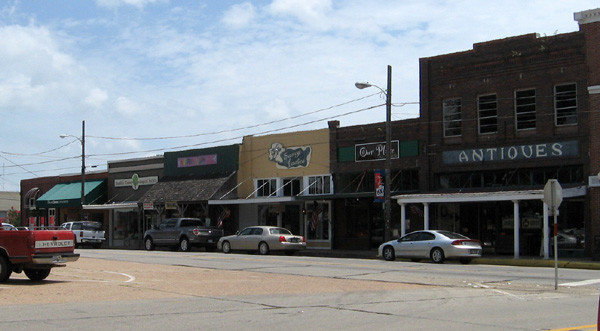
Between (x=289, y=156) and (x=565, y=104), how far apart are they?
15871 mm

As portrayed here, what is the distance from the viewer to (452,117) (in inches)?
1305

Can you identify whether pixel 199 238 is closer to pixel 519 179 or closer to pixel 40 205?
pixel 519 179

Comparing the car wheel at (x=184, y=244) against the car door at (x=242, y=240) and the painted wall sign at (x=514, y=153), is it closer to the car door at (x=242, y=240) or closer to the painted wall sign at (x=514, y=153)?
the car door at (x=242, y=240)

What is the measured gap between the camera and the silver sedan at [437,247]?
25891 mm

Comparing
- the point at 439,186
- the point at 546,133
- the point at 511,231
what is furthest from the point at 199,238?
the point at 546,133

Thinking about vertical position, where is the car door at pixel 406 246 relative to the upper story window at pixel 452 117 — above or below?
below

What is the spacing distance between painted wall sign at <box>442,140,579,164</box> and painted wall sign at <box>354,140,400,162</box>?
275cm

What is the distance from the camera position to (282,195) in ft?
131

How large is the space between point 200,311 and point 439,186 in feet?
74.0

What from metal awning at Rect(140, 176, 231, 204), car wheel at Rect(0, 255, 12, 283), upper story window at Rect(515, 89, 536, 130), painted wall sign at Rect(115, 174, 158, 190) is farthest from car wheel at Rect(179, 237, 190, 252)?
car wheel at Rect(0, 255, 12, 283)

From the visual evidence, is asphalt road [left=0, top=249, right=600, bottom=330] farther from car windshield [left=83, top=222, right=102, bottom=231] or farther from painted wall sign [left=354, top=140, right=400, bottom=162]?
car windshield [left=83, top=222, right=102, bottom=231]

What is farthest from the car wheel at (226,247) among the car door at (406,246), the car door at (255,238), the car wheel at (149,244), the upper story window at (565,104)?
the upper story window at (565,104)

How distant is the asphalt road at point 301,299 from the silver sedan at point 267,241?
9514mm

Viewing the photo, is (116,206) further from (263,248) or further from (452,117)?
(452,117)
